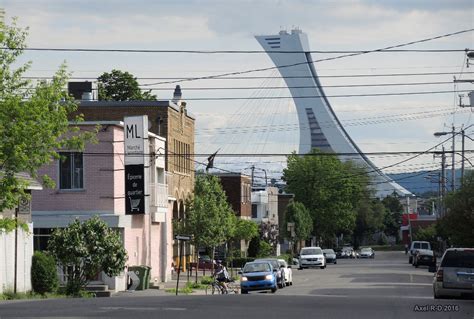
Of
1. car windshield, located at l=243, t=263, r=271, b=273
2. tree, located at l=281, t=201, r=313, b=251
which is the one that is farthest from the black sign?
tree, located at l=281, t=201, r=313, b=251

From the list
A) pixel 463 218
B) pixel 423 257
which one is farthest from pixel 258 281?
pixel 423 257

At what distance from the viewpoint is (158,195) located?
182 feet

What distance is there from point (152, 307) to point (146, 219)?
96.2 feet

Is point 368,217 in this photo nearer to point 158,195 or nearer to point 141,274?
point 158,195

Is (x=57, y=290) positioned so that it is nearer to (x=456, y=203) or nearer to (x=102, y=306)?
(x=102, y=306)

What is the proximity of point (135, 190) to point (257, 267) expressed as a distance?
769cm

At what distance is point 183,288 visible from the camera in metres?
48.7

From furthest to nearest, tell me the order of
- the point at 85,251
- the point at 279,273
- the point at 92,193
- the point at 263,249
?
the point at 263,249, the point at 92,193, the point at 279,273, the point at 85,251

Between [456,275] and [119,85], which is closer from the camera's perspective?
[456,275]

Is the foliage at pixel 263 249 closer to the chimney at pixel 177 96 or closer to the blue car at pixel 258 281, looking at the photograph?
the chimney at pixel 177 96

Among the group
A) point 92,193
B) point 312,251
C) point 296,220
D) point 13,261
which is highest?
point 92,193

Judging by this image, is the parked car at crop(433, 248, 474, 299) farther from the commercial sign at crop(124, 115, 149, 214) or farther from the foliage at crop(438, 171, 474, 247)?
the foliage at crop(438, 171, 474, 247)

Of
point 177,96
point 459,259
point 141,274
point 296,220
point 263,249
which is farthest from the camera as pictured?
point 296,220

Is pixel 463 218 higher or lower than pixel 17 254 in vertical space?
higher
